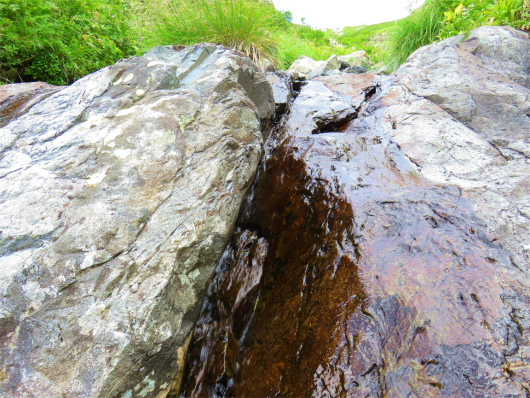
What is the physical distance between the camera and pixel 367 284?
1557 millimetres

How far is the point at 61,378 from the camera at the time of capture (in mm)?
1220

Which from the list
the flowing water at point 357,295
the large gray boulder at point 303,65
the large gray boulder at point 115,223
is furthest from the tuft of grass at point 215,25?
the flowing water at point 357,295

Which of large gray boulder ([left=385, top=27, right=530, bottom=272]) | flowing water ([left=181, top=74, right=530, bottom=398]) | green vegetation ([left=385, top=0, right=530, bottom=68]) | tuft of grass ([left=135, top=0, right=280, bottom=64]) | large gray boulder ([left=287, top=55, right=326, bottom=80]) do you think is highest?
tuft of grass ([left=135, top=0, right=280, bottom=64])

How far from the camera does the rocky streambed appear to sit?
1.27m

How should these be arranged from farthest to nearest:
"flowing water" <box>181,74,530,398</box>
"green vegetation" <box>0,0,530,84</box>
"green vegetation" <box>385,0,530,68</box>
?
"green vegetation" <box>385,0,530,68</box> → "green vegetation" <box>0,0,530,84</box> → "flowing water" <box>181,74,530,398</box>

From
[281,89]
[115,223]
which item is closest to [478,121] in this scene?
[281,89]

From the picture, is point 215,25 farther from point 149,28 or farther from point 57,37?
point 57,37

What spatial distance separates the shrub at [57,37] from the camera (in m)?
3.59

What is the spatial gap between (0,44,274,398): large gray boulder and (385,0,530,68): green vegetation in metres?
5.15

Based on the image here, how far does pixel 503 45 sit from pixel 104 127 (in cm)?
555

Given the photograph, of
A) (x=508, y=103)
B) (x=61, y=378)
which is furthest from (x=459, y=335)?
(x=508, y=103)

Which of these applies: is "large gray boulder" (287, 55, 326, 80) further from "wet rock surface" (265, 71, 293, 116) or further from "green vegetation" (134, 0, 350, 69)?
"wet rock surface" (265, 71, 293, 116)

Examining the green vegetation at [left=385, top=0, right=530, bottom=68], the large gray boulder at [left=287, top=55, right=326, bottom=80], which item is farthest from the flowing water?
the large gray boulder at [left=287, top=55, right=326, bottom=80]

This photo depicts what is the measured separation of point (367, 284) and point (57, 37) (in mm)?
5401
